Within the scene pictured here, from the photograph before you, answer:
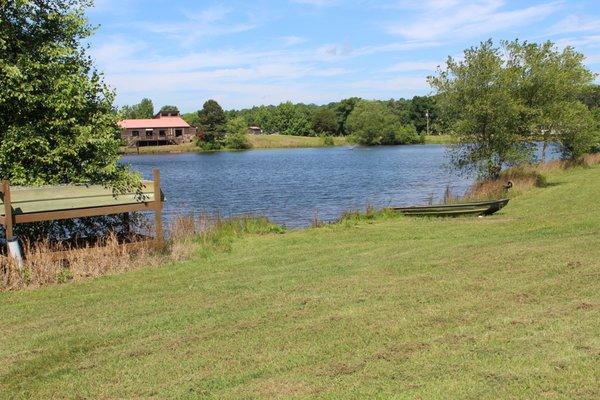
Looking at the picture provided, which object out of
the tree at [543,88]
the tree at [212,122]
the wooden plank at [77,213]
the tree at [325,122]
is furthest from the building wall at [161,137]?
the wooden plank at [77,213]

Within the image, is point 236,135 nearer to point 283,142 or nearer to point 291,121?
point 283,142

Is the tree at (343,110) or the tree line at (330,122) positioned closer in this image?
the tree line at (330,122)

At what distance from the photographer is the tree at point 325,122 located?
548 ft

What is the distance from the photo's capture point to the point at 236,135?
129000 millimetres

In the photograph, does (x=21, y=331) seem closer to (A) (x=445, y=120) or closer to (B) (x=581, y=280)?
(B) (x=581, y=280)

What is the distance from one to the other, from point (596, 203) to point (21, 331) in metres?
17.6

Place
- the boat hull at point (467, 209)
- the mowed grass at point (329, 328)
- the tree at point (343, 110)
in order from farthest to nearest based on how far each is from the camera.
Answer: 1. the tree at point (343, 110)
2. the boat hull at point (467, 209)
3. the mowed grass at point (329, 328)

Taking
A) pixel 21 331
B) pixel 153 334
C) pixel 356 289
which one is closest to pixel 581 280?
pixel 356 289

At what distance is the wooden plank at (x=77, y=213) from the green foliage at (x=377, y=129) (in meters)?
123

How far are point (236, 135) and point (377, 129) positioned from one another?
32.2 meters

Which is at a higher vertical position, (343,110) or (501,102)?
(343,110)

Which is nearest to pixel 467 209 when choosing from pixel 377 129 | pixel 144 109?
pixel 377 129

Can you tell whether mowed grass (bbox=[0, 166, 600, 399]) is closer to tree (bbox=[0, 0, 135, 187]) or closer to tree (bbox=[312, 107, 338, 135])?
tree (bbox=[0, 0, 135, 187])

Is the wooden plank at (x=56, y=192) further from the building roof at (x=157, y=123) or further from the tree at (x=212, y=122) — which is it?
the building roof at (x=157, y=123)
